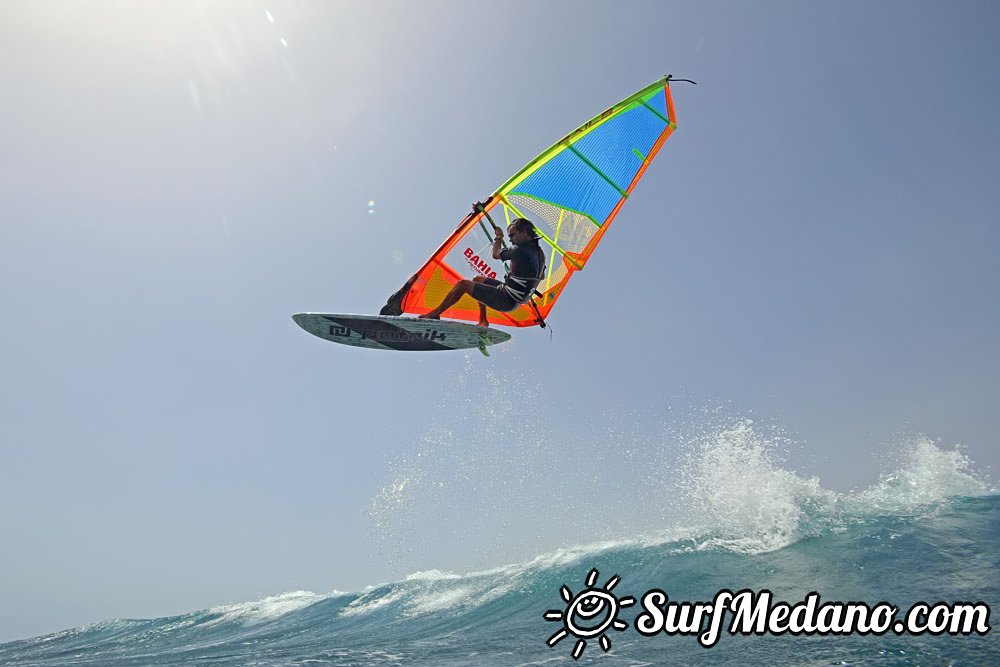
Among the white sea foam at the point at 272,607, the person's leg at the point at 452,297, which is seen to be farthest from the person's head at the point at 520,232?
the white sea foam at the point at 272,607

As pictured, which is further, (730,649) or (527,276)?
(527,276)

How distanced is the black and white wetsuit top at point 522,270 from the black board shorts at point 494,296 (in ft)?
0.26

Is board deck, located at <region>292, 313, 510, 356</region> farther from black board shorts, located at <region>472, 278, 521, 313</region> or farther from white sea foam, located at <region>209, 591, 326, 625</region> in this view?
white sea foam, located at <region>209, 591, 326, 625</region>

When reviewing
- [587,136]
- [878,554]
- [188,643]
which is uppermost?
[587,136]

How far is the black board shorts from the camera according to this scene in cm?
654

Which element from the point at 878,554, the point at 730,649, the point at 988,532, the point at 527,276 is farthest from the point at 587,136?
the point at 988,532

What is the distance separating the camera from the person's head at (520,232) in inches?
254

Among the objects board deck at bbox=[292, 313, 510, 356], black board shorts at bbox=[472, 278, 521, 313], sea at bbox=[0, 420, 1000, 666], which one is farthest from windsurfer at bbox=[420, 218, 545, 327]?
sea at bbox=[0, 420, 1000, 666]

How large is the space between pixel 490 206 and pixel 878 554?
21.8 feet

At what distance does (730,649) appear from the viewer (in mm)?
3840

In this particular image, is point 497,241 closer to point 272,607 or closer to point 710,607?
point 710,607

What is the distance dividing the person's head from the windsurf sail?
44cm

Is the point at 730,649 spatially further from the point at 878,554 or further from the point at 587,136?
the point at 587,136

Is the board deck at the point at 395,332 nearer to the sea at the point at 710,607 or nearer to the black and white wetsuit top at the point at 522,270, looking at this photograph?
the black and white wetsuit top at the point at 522,270
